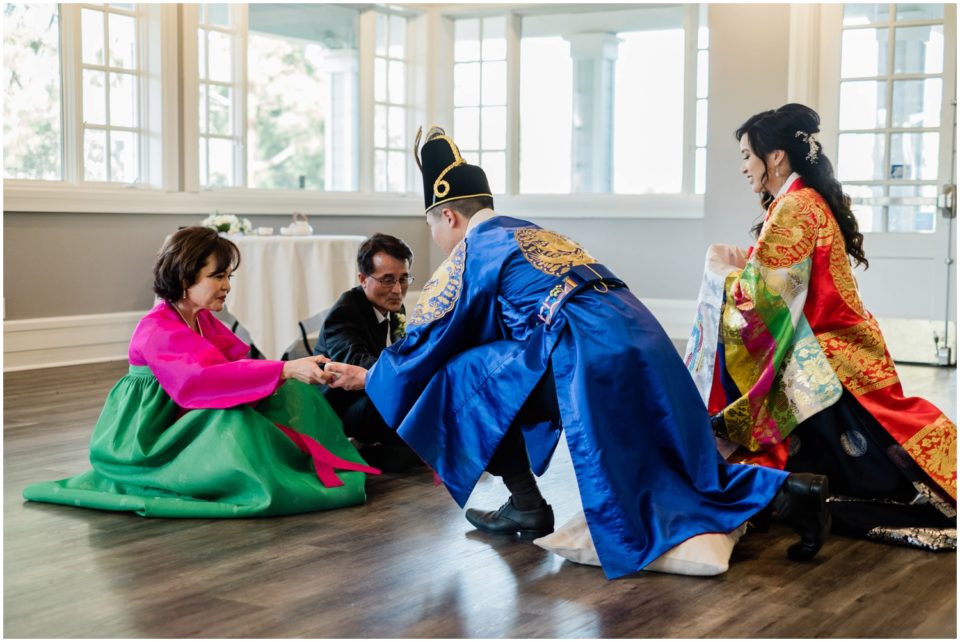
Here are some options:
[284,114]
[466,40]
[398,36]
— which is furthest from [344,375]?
[284,114]

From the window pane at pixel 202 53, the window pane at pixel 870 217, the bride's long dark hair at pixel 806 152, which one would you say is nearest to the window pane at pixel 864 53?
the window pane at pixel 870 217

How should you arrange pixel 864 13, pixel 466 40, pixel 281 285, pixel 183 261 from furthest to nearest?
pixel 466 40 → pixel 864 13 → pixel 281 285 → pixel 183 261

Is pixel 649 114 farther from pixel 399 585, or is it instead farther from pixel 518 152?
pixel 399 585

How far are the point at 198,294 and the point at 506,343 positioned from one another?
939mm

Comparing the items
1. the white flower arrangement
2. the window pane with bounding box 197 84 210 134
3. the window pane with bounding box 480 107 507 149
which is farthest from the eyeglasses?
the window pane with bounding box 480 107 507 149

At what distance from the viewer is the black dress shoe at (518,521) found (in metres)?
2.75

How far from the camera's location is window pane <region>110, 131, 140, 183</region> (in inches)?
250

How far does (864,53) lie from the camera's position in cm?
636

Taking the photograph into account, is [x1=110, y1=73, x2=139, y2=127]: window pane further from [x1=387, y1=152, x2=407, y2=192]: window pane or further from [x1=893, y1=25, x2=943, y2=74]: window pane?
[x1=893, y1=25, x2=943, y2=74]: window pane

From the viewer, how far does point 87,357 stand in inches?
244

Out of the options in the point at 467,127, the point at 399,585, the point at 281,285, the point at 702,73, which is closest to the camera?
the point at 399,585

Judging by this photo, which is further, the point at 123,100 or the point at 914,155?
the point at 123,100

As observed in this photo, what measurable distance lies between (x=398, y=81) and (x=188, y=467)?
565 cm

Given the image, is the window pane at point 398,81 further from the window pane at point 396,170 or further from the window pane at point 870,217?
the window pane at point 870,217
